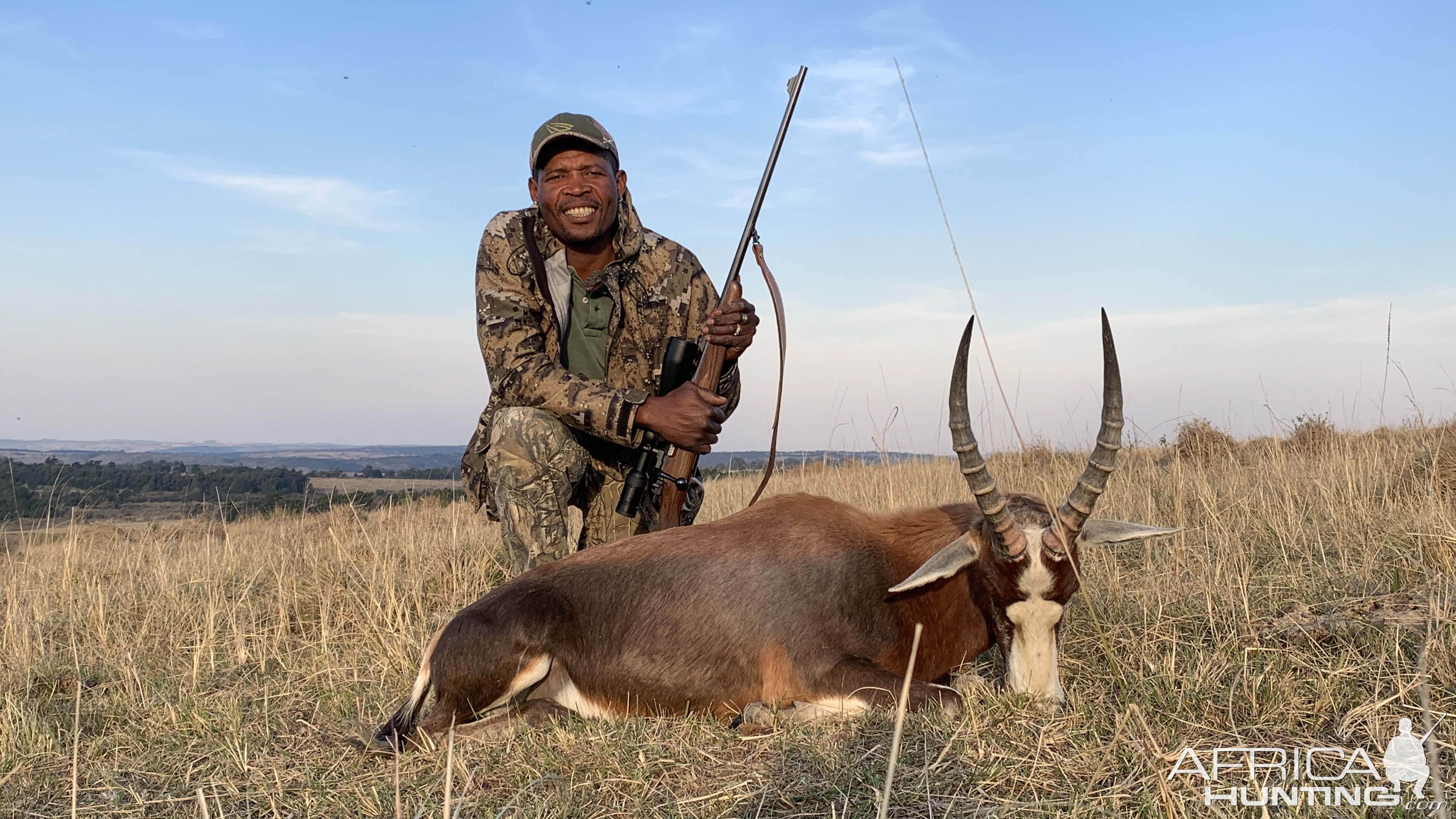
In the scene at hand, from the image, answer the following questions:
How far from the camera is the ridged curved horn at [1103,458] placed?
3.81 meters

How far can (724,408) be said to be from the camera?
6.07 m

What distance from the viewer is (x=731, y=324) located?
593 cm

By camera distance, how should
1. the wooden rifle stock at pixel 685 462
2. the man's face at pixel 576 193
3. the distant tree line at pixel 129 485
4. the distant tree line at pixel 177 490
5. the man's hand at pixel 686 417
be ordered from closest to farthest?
the man's hand at pixel 686 417
the wooden rifle stock at pixel 685 462
the man's face at pixel 576 193
the distant tree line at pixel 129 485
the distant tree line at pixel 177 490

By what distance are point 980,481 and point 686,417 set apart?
2115mm

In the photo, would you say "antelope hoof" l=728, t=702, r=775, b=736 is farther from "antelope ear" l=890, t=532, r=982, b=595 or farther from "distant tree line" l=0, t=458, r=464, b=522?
"distant tree line" l=0, t=458, r=464, b=522

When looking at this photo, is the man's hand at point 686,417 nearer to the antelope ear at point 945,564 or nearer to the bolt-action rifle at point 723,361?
the bolt-action rifle at point 723,361

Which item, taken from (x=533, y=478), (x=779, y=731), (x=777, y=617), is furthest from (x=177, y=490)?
(x=779, y=731)

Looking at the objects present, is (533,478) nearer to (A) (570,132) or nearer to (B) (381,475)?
(A) (570,132)

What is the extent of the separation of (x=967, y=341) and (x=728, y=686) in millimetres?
1911

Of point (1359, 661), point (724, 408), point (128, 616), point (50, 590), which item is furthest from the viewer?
point (50, 590)

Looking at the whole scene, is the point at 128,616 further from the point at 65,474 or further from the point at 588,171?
the point at 65,474

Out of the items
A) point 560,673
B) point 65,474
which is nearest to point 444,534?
point 560,673

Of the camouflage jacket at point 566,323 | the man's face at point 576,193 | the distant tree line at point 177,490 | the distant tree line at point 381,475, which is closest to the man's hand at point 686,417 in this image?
the camouflage jacket at point 566,323

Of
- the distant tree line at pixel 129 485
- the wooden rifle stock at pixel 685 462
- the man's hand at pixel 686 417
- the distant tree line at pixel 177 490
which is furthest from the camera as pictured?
the distant tree line at pixel 177 490
